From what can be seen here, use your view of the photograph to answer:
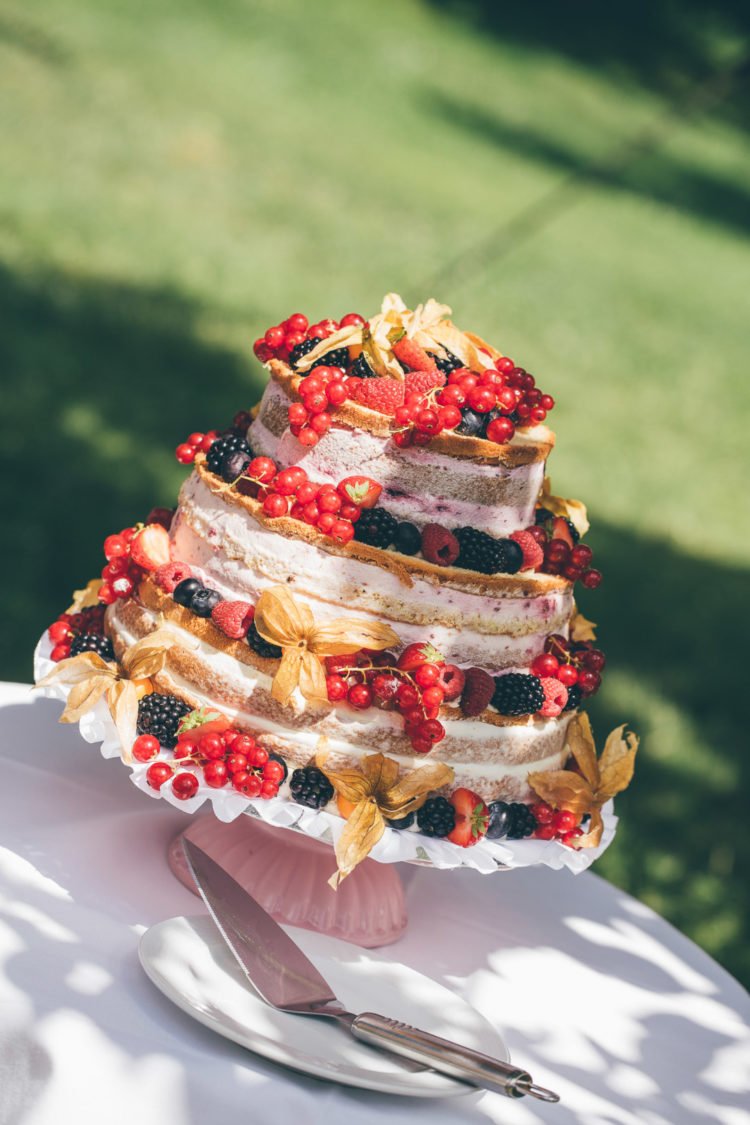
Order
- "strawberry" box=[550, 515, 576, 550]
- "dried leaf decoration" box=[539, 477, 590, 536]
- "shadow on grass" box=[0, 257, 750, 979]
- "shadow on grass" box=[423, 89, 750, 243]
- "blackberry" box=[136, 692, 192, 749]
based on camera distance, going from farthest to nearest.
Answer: "shadow on grass" box=[423, 89, 750, 243]
"shadow on grass" box=[0, 257, 750, 979]
"dried leaf decoration" box=[539, 477, 590, 536]
"strawberry" box=[550, 515, 576, 550]
"blackberry" box=[136, 692, 192, 749]

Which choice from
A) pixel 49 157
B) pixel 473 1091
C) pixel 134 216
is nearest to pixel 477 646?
pixel 473 1091

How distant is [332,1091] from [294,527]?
3.18ft

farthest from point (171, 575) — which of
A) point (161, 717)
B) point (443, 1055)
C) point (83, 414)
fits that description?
point (83, 414)

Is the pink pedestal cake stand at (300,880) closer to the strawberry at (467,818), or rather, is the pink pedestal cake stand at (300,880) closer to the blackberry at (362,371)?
the strawberry at (467,818)

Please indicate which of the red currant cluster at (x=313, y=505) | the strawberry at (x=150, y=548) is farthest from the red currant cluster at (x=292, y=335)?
the strawberry at (x=150, y=548)

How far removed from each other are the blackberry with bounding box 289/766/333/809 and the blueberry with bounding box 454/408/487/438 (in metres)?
0.68

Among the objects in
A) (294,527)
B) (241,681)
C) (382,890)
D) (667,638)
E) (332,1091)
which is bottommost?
(667,638)

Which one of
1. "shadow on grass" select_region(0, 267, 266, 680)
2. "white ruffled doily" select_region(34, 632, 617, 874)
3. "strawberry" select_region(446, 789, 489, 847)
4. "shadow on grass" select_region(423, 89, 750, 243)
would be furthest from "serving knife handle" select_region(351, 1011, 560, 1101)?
"shadow on grass" select_region(423, 89, 750, 243)

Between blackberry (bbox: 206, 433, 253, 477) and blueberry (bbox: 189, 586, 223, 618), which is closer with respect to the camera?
blueberry (bbox: 189, 586, 223, 618)

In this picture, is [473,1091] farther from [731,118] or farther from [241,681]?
[731,118]

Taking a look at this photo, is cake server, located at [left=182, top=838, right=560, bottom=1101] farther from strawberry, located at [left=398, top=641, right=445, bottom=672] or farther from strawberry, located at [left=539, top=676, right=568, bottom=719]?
strawberry, located at [left=539, top=676, right=568, bottom=719]

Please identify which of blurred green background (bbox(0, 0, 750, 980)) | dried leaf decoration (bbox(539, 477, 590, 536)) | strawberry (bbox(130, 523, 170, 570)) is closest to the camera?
strawberry (bbox(130, 523, 170, 570))

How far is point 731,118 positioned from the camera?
22172 mm

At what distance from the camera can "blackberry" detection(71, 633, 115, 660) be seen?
255 centimetres
